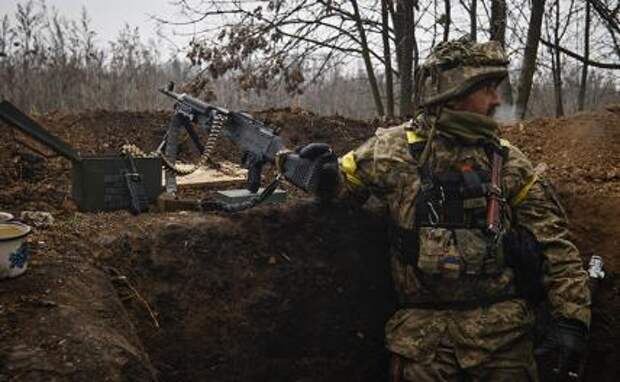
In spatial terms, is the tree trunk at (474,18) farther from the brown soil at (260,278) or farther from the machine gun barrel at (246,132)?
the machine gun barrel at (246,132)

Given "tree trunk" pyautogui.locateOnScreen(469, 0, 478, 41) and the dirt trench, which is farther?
"tree trunk" pyautogui.locateOnScreen(469, 0, 478, 41)

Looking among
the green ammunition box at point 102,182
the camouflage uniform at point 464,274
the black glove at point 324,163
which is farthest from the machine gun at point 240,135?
the camouflage uniform at point 464,274

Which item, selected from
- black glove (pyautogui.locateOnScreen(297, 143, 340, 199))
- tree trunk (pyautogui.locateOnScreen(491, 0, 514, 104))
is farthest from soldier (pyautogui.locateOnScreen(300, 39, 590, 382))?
tree trunk (pyautogui.locateOnScreen(491, 0, 514, 104))

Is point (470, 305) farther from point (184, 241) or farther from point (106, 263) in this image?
point (106, 263)

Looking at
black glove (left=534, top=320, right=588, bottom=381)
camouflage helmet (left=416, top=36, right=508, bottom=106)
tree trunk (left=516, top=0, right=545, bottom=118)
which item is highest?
tree trunk (left=516, top=0, right=545, bottom=118)

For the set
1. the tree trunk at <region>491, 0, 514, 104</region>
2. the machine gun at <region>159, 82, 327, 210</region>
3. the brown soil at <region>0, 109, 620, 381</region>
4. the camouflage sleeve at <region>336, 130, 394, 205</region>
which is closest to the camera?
the camouflage sleeve at <region>336, 130, 394, 205</region>

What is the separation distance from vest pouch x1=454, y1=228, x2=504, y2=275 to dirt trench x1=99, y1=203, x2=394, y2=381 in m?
1.11

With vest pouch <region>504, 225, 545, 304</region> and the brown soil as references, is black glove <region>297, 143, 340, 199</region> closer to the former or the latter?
the brown soil

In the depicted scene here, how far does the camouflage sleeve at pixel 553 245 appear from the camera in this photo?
112 inches

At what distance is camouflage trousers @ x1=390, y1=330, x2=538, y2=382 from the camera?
2.94 m

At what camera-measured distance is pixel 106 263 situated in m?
3.30

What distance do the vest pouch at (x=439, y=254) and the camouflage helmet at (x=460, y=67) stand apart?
70 cm

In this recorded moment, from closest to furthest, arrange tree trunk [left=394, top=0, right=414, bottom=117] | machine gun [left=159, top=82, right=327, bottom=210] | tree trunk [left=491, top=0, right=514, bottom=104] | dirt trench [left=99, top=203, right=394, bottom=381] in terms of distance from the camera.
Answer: dirt trench [left=99, top=203, right=394, bottom=381], machine gun [left=159, top=82, right=327, bottom=210], tree trunk [left=491, top=0, right=514, bottom=104], tree trunk [left=394, top=0, right=414, bottom=117]

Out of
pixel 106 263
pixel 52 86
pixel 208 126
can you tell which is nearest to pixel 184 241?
pixel 106 263
